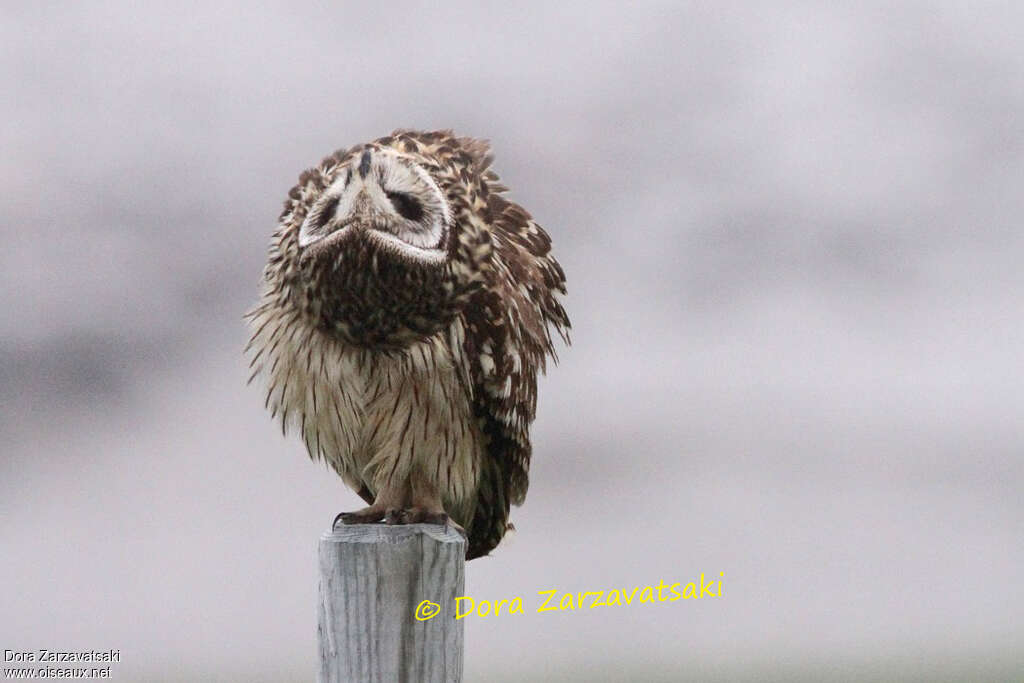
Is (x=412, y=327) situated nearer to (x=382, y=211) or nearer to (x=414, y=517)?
(x=382, y=211)

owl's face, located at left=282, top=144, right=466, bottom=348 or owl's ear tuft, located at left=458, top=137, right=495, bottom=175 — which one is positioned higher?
owl's ear tuft, located at left=458, top=137, right=495, bottom=175

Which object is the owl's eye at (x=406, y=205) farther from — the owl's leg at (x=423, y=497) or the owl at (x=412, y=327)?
the owl's leg at (x=423, y=497)

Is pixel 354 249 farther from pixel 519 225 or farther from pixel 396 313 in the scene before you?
pixel 519 225

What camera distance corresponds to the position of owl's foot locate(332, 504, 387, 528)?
238cm

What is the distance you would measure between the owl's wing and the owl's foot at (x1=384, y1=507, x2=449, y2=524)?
0.78 ft

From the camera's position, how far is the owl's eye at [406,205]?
2086mm

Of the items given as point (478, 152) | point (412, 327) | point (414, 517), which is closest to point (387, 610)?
point (414, 517)

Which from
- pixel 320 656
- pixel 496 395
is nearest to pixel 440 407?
pixel 496 395

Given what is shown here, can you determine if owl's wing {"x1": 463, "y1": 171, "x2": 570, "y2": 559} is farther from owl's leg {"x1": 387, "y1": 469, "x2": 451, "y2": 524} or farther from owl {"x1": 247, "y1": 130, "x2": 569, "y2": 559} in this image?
owl's leg {"x1": 387, "y1": 469, "x2": 451, "y2": 524}

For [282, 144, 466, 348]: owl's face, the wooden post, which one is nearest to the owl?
[282, 144, 466, 348]: owl's face

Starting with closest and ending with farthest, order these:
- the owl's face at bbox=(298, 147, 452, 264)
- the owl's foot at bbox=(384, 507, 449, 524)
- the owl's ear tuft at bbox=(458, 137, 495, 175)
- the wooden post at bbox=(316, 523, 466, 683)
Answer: the wooden post at bbox=(316, 523, 466, 683), the owl's face at bbox=(298, 147, 452, 264), the owl's foot at bbox=(384, 507, 449, 524), the owl's ear tuft at bbox=(458, 137, 495, 175)

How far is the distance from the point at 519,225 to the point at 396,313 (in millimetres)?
624

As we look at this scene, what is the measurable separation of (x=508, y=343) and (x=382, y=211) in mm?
507

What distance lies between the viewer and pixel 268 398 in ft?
8.38
